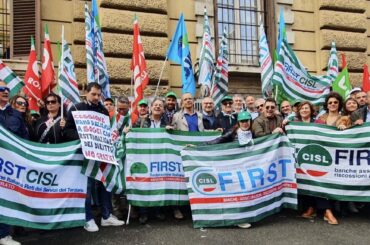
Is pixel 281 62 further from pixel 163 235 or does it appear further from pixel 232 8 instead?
pixel 163 235

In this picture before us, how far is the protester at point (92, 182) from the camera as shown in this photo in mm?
5371

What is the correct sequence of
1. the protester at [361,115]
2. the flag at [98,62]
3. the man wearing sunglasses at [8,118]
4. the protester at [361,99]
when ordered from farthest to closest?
the flag at [98,62], the protester at [361,99], the protester at [361,115], the man wearing sunglasses at [8,118]

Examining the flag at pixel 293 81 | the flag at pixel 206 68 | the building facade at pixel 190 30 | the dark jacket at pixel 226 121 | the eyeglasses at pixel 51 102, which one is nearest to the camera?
the eyeglasses at pixel 51 102

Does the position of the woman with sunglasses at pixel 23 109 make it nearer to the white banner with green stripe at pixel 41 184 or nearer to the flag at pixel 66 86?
the flag at pixel 66 86

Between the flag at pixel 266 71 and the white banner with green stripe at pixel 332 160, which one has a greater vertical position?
the flag at pixel 266 71

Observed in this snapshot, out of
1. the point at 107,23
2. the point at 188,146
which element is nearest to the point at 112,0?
the point at 107,23

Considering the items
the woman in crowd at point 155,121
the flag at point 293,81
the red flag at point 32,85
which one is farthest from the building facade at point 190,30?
the woman in crowd at point 155,121

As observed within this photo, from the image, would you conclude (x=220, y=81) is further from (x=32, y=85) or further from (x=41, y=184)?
(x=41, y=184)

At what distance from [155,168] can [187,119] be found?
2.92ft

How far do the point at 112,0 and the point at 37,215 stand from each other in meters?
5.26

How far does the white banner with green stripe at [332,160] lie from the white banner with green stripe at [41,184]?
9.74ft

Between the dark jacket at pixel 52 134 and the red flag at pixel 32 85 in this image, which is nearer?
the dark jacket at pixel 52 134

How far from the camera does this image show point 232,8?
10516 mm

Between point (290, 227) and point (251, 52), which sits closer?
point (290, 227)
